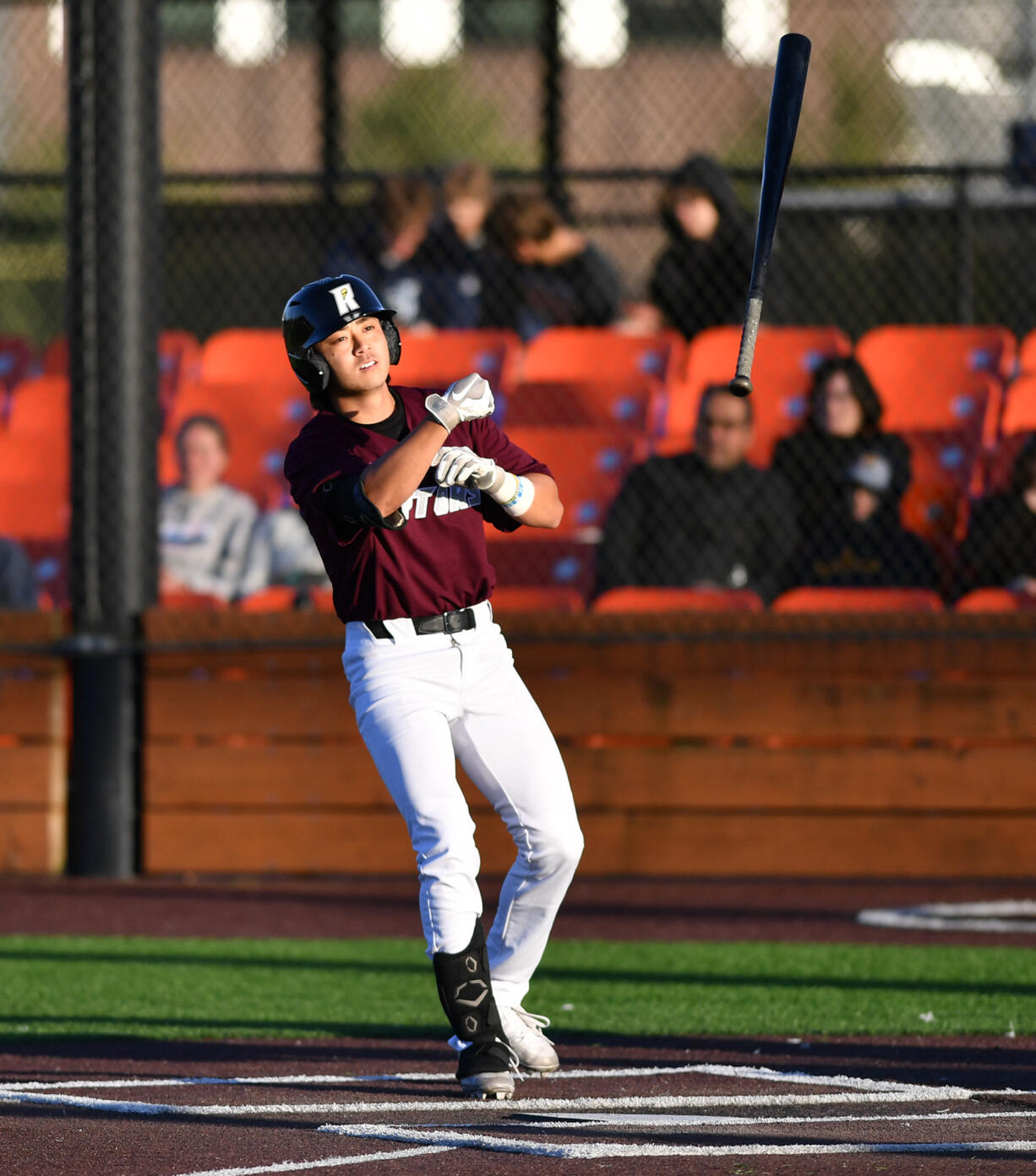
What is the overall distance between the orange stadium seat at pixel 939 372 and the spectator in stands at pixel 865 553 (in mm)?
752

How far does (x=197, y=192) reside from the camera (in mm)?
12617

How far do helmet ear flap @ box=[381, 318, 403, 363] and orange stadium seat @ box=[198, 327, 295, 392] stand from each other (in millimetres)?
5402

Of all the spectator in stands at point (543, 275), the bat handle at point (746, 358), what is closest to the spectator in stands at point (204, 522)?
the spectator in stands at point (543, 275)

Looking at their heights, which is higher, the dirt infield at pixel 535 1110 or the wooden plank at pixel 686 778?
the wooden plank at pixel 686 778

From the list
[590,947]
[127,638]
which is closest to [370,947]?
[590,947]

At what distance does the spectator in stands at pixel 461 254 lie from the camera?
1009 cm

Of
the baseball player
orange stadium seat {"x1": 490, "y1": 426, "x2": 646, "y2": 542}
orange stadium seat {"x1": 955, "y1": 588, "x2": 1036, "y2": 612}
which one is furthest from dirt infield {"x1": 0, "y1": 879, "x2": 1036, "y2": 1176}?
orange stadium seat {"x1": 490, "y1": 426, "x2": 646, "y2": 542}

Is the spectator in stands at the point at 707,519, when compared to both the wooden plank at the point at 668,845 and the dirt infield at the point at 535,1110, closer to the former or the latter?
the wooden plank at the point at 668,845

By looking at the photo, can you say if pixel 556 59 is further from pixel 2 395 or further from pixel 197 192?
pixel 2 395

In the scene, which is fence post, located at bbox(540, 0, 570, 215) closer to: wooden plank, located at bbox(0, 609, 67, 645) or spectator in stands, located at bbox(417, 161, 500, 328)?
spectator in stands, located at bbox(417, 161, 500, 328)

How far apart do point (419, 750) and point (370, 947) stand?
104 inches

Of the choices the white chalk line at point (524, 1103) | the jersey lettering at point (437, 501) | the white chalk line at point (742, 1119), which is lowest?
the white chalk line at point (742, 1119)

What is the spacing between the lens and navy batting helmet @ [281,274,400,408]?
14.8 feet

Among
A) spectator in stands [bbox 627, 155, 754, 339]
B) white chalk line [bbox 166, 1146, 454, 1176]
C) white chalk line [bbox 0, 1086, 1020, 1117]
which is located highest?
spectator in stands [bbox 627, 155, 754, 339]
